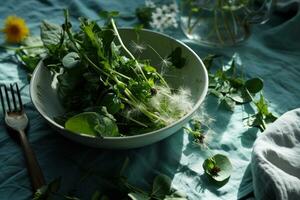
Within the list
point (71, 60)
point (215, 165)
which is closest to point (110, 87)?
point (71, 60)

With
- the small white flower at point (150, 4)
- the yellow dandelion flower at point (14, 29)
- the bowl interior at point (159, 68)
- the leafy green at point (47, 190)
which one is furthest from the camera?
the small white flower at point (150, 4)

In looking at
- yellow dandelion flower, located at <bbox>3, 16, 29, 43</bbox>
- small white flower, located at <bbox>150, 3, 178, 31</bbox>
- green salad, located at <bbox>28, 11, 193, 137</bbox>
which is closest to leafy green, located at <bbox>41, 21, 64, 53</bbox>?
green salad, located at <bbox>28, 11, 193, 137</bbox>

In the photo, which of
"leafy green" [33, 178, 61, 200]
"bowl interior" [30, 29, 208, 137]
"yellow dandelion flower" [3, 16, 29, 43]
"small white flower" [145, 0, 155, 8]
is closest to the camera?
"leafy green" [33, 178, 61, 200]

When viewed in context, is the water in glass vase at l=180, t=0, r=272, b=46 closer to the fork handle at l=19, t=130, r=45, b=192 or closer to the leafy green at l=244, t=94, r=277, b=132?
the leafy green at l=244, t=94, r=277, b=132

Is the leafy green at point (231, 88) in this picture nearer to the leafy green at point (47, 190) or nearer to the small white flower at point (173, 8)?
the small white flower at point (173, 8)

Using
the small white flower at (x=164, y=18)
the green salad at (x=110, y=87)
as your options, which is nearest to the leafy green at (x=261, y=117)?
the green salad at (x=110, y=87)
